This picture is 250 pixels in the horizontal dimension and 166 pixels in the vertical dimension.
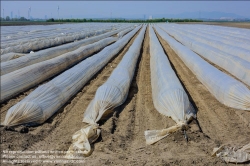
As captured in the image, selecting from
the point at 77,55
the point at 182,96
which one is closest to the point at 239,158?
the point at 182,96

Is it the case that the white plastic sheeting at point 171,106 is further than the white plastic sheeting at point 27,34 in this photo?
No

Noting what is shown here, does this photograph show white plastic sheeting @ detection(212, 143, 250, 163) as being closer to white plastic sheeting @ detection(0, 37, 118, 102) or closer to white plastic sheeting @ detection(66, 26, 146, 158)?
white plastic sheeting @ detection(66, 26, 146, 158)

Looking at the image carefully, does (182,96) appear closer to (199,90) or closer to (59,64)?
(199,90)

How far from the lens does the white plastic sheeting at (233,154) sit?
4121 mm

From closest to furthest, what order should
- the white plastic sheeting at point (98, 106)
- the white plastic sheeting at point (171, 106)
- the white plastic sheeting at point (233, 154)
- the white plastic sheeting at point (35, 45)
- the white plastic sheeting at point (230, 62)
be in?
the white plastic sheeting at point (233, 154) → the white plastic sheeting at point (98, 106) → the white plastic sheeting at point (171, 106) → the white plastic sheeting at point (230, 62) → the white plastic sheeting at point (35, 45)

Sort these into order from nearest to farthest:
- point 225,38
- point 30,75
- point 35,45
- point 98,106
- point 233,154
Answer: point 233,154 < point 98,106 < point 30,75 < point 35,45 < point 225,38

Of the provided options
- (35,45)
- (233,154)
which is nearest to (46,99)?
(233,154)

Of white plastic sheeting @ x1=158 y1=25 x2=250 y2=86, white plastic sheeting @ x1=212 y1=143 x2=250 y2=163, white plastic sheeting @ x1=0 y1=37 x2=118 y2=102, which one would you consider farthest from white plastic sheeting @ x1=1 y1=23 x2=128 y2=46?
white plastic sheeting @ x1=212 y1=143 x2=250 y2=163

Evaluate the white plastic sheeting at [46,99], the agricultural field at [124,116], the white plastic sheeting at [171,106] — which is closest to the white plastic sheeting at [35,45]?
the agricultural field at [124,116]

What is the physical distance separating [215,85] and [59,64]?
16.4ft

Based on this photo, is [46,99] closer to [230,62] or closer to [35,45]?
[230,62]

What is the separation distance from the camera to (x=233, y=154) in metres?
4.18

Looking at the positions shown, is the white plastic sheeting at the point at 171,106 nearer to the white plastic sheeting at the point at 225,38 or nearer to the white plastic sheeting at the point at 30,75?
the white plastic sheeting at the point at 30,75

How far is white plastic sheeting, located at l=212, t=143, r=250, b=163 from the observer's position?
4.12 metres
